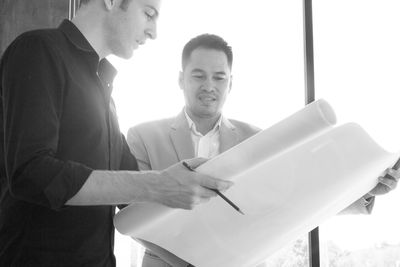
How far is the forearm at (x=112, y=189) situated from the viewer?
79 cm

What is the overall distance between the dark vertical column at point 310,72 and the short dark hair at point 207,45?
2.47 feet

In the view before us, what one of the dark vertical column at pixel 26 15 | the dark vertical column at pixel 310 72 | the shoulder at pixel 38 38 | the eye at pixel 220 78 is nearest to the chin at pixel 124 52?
the shoulder at pixel 38 38

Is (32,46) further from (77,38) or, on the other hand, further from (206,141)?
(206,141)

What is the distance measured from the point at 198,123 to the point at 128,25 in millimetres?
696

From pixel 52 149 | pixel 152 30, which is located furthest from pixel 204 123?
pixel 52 149

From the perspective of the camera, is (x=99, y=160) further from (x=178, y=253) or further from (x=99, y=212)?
(x=178, y=253)

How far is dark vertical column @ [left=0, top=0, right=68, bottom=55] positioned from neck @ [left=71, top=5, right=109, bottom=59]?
1.27 metres

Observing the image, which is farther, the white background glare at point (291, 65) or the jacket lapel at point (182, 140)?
the white background glare at point (291, 65)

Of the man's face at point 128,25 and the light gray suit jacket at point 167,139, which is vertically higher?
the man's face at point 128,25

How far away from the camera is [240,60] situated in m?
2.41

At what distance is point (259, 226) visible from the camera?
94 cm

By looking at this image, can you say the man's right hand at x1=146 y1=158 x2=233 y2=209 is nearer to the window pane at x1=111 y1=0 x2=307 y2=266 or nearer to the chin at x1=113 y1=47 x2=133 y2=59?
the chin at x1=113 y1=47 x2=133 y2=59

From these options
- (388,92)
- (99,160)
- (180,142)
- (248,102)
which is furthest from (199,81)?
(388,92)

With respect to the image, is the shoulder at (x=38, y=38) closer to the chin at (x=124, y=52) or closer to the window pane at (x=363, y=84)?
the chin at (x=124, y=52)
